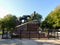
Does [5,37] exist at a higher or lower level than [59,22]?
lower

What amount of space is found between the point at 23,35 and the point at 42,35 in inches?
118

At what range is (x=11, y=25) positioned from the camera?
3475 cm

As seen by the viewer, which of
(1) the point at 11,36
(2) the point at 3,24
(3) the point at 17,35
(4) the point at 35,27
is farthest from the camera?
(2) the point at 3,24

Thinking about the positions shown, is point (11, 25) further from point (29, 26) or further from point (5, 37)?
point (5, 37)

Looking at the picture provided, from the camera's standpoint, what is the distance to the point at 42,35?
23531mm

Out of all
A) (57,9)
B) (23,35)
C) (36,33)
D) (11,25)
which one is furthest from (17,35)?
(11,25)

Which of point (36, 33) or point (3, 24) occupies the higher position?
point (3, 24)

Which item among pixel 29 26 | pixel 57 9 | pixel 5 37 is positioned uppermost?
pixel 57 9

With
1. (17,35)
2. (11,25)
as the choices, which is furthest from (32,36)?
(11,25)

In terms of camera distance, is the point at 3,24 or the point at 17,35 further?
the point at 3,24

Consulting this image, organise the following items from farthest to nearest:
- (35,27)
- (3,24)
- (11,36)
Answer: (3,24) < (35,27) < (11,36)

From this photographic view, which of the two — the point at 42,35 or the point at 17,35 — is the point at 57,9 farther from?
the point at 17,35

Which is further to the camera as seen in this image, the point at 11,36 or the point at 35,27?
the point at 35,27

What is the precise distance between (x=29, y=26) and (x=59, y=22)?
22.3ft
